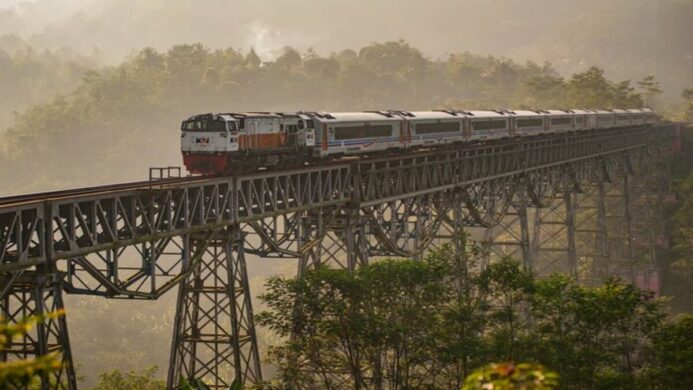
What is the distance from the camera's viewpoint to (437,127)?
39.1 metres

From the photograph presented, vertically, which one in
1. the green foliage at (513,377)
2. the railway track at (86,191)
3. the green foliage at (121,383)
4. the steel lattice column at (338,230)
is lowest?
the green foliage at (121,383)

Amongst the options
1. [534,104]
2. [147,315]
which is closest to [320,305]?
[147,315]

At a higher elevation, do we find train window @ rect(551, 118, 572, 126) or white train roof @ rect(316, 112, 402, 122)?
white train roof @ rect(316, 112, 402, 122)

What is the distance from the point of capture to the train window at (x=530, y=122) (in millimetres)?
47000

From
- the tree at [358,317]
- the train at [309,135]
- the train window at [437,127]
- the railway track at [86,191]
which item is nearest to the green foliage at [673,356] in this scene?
the tree at [358,317]

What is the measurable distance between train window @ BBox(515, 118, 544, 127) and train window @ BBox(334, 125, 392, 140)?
45.4 ft

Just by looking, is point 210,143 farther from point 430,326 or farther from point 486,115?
point 486,115

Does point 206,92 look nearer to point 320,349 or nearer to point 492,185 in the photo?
point 492,185

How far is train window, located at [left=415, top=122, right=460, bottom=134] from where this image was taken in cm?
3766

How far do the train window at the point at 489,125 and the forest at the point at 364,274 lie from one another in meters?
7.76

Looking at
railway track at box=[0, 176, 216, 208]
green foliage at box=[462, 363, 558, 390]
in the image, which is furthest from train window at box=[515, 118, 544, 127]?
green foliage at box=[462, 363, 558, 390]

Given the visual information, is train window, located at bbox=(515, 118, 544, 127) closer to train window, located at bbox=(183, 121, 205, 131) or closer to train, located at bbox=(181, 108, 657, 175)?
train, located at bbox=(181, 108, 657, 175)

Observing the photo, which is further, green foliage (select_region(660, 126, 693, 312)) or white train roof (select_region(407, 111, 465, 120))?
green foliage (select_region(660, 126, 693, 312))

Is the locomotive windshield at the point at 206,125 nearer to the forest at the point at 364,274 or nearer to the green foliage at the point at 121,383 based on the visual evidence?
the forest at the point at 364,274
